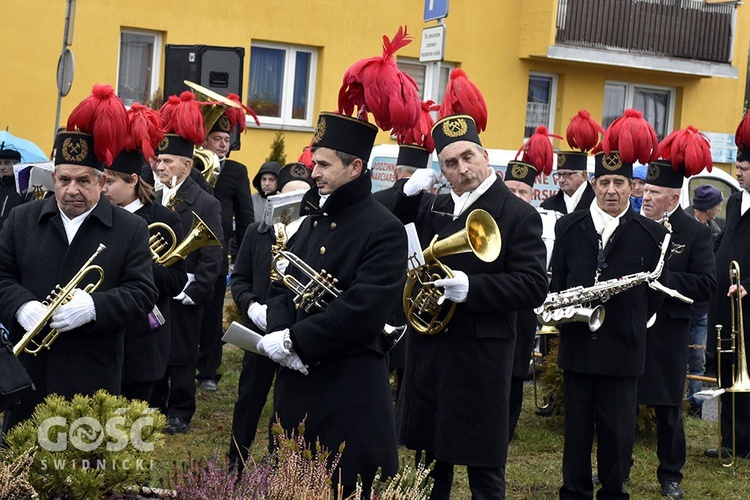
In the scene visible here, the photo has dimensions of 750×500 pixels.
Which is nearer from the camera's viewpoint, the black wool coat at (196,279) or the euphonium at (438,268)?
the euphonium at (438,268)

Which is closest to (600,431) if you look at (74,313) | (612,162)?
(612,162)

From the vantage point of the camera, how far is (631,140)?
7.44 meters

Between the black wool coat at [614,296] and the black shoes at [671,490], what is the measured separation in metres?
1.25

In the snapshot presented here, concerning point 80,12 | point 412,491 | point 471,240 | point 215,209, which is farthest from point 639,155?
point 80,12

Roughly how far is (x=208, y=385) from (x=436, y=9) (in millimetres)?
5426

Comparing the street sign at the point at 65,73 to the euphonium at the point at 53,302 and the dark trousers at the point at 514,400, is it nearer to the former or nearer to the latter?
the dark trousers at the point at 514,400

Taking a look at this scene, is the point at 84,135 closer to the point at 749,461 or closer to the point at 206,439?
the point at 206,439

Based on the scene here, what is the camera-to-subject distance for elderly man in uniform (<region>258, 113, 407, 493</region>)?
5.19 m

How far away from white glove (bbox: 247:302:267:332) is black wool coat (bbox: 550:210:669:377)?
1746 mm

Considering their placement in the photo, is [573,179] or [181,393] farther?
[573,179]

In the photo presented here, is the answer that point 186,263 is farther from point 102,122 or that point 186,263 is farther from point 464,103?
point 102,122

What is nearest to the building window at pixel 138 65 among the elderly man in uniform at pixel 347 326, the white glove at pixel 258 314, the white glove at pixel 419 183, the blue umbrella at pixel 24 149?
the blue umbrella at pixel 24 149

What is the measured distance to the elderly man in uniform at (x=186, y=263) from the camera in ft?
28.2

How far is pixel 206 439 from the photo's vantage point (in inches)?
356
